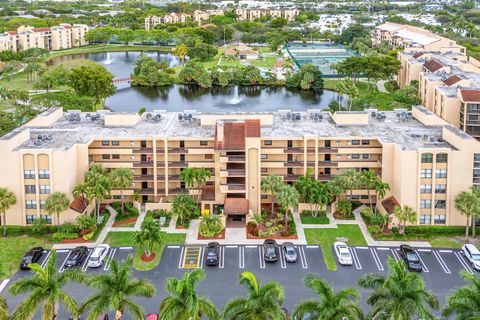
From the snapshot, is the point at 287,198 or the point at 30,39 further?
the point at 30,39

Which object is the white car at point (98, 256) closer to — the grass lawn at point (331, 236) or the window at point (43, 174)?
the window at point (43, 174)

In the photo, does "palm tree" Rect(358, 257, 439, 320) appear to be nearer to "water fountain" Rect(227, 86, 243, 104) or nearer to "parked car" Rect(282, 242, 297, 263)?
"parked car" Rect(282, 242, 297, 263)

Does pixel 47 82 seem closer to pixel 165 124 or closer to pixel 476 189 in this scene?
pixel 165 124

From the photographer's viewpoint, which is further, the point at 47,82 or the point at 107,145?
the point at 47,82

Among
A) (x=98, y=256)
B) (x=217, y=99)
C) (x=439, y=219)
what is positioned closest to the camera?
(x=98, y=256)

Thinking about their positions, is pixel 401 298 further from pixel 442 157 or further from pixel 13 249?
pixel 13 249

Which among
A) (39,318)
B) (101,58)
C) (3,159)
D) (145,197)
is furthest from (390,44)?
(39,318)

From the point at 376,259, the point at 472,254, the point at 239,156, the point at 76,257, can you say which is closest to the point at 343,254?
the point at 376,259

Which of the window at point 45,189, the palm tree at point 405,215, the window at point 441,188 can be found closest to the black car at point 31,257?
the window at point 45,189
